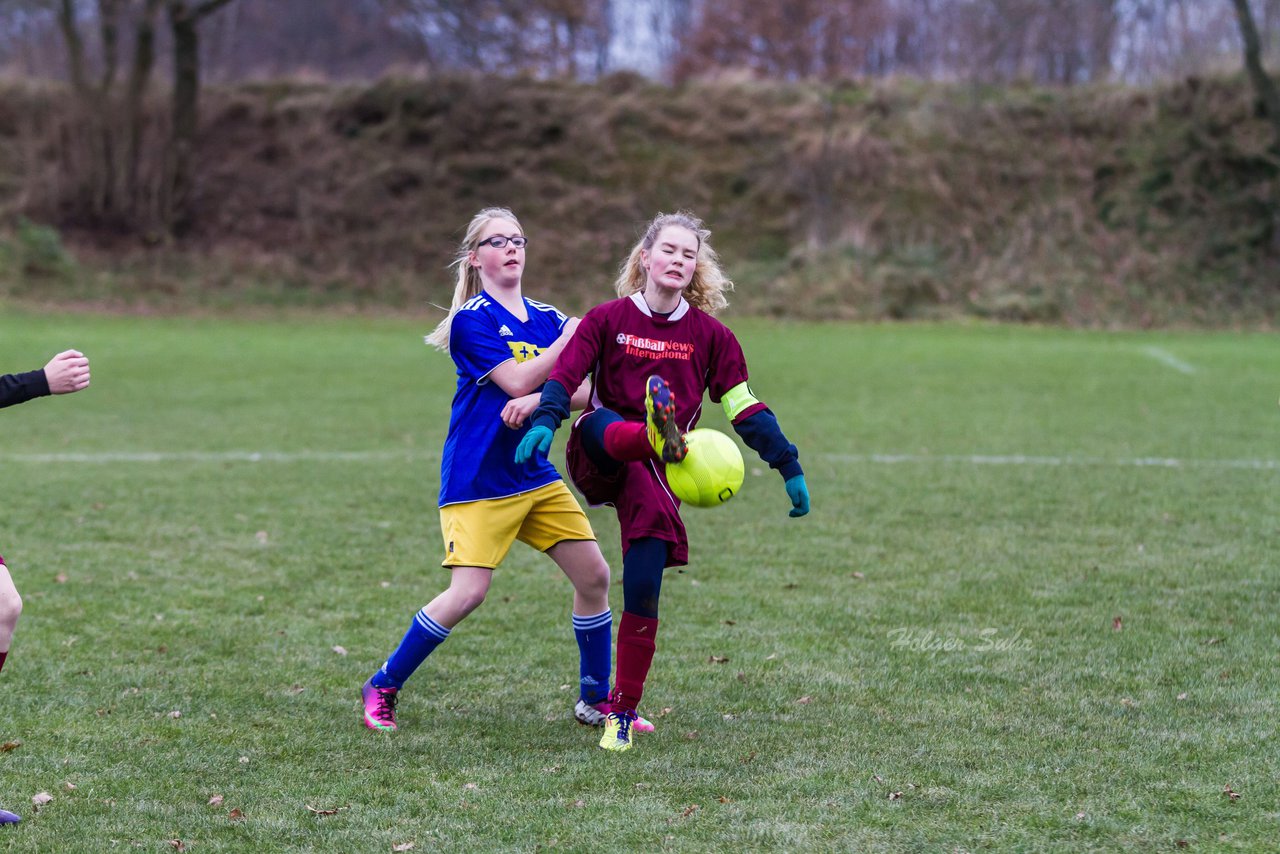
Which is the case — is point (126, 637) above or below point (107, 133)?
below

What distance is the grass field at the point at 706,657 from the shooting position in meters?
4.12

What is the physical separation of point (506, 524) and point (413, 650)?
0.61m

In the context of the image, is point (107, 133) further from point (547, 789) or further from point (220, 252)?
point (547, 789)

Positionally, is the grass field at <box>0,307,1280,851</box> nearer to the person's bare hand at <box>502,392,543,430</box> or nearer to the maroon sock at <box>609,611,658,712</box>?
the maroon sock at <box>609,611,658,712</box>

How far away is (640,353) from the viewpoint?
4.80 metres

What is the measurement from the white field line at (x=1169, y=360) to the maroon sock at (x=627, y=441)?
1575 centimetres

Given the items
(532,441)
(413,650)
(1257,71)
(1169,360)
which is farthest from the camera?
(1257,71)

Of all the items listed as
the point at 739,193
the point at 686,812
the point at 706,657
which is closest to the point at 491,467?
the point at 686,812

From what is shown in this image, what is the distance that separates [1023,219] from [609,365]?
86.7ft

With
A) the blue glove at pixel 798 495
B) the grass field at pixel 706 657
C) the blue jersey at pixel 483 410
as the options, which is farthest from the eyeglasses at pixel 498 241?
the grass field at pixel 706 657

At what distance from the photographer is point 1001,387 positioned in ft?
55.3

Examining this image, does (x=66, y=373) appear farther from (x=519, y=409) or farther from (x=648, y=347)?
(x=648, y=347)

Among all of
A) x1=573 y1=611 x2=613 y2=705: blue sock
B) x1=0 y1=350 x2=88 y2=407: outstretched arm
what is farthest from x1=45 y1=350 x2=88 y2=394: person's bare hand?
x1=573 y1=611 x2=613 y2=705: blue sock

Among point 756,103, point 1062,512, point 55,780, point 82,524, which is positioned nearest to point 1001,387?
point 1062,512
